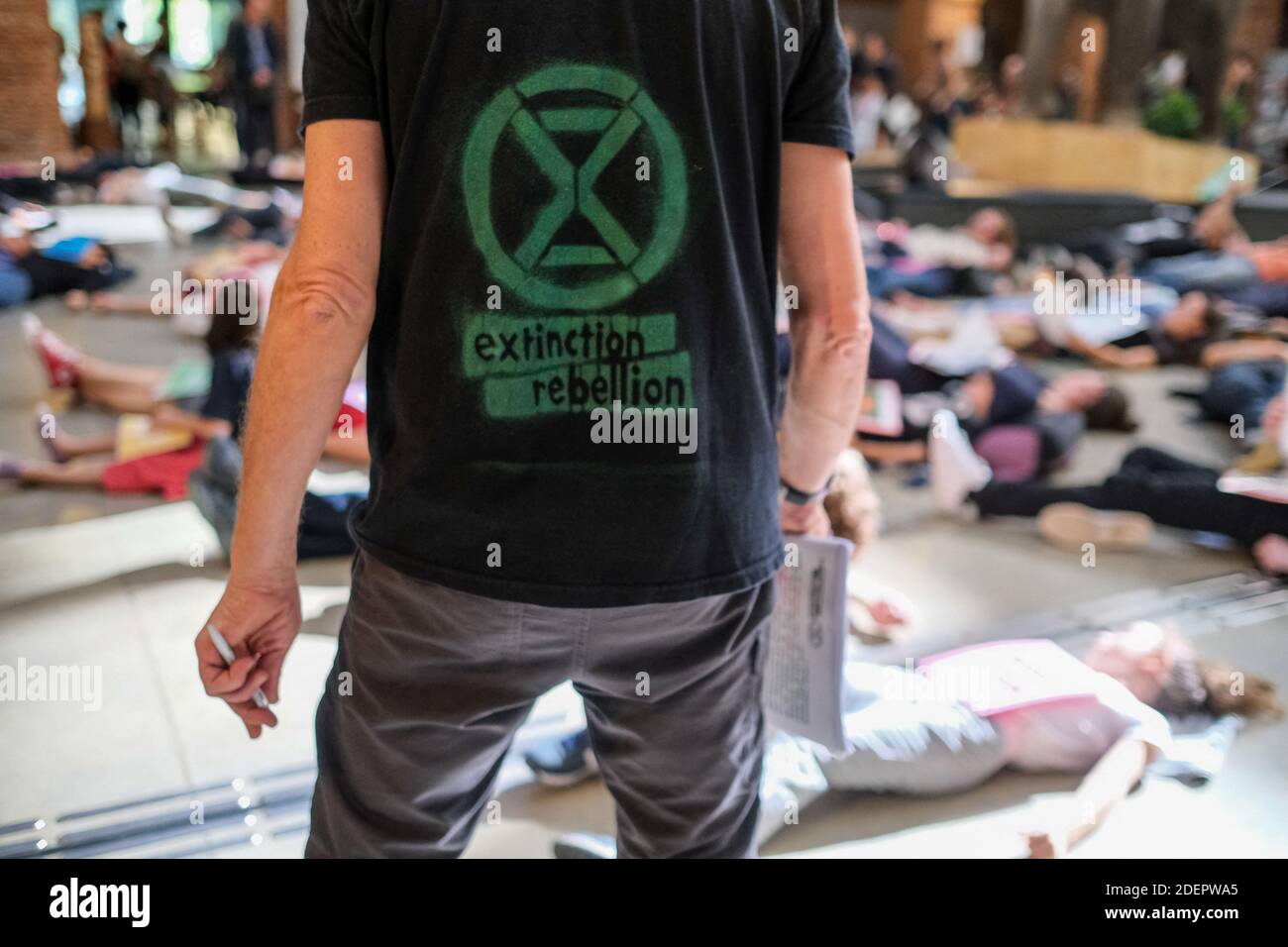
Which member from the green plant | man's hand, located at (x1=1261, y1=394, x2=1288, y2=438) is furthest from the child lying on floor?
the green plant

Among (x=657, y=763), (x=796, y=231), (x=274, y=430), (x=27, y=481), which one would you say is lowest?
(x=27, y=481)

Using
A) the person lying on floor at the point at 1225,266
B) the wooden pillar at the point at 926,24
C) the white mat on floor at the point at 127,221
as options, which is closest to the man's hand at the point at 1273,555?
the person lying on floor at the point at 1225,266

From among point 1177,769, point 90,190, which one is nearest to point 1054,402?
point 1177,769

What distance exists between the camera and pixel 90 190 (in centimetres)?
523

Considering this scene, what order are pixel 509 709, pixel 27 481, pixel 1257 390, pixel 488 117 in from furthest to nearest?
pixel 1257 390 → pixel 27 481 → pixel 509 709 → pixel 488 117

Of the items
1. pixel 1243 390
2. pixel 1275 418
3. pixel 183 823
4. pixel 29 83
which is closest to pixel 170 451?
pixel 29 83

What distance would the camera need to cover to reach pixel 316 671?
2066 millimetres

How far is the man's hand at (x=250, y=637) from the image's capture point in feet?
3.12

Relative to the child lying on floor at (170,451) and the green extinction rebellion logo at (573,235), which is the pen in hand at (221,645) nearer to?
the green extinction rebellion logo at (573,235)

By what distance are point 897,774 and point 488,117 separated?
1295 millimetres

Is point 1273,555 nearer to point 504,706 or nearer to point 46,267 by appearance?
point 504,706

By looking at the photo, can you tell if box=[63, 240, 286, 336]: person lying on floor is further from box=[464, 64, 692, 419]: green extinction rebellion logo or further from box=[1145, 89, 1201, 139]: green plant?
box=[1145, 89, 1201, 139]: green plant

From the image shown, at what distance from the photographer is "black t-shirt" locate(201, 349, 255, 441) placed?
280 centimetres
